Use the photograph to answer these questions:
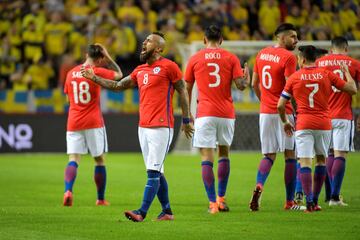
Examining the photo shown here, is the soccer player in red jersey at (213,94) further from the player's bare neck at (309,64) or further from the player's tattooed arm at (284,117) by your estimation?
the player's bare neck at (309,64)

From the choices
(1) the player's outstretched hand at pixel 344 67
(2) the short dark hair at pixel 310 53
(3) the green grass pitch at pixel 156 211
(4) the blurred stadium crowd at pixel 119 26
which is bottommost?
(3) the green grass pitch at pixel 156 211

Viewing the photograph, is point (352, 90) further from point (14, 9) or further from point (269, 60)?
point (14, 9)

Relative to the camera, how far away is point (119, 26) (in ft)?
86.3

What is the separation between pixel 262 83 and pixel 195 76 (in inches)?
38.0

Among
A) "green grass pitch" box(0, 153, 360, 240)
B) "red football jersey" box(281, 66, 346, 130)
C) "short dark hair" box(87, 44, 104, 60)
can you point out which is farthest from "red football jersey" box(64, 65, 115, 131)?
"red football jersey" box(281, 66, 346, 130)

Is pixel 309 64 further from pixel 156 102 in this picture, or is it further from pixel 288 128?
pixel 156 102

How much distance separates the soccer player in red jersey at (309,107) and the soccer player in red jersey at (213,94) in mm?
731

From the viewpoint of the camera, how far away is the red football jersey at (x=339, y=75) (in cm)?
1304

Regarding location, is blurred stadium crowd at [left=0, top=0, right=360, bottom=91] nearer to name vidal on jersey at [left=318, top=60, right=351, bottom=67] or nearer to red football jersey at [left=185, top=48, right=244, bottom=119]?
name vidal on jersey at [left=318, top=60, right=351, bottom=67]

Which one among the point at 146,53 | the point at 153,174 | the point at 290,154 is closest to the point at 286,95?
the point at 290,154

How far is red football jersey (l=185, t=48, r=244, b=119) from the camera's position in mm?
12102

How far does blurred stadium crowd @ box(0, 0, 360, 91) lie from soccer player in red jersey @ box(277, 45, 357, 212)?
1236 centimetres

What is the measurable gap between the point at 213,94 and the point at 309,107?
1.29 meters

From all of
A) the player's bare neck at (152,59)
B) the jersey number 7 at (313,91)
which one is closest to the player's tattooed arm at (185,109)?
the player's bare neck at (152,59)
